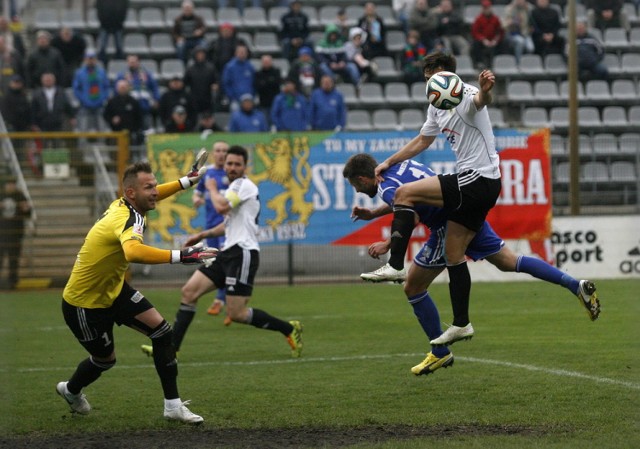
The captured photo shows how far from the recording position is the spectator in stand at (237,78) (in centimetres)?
2416

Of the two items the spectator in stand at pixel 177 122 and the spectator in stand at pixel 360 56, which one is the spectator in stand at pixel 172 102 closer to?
the spectator in stand at pixel 177 122

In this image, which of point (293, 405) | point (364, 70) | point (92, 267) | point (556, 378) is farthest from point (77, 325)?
point (364, 70)

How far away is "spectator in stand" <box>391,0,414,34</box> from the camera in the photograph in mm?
28031

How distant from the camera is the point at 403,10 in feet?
93.0

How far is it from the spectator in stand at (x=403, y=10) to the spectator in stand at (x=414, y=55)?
1.16m

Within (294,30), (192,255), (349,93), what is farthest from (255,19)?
(192,255)

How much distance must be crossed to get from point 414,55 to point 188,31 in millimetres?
5179

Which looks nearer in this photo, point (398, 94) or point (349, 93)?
point (349, 93)

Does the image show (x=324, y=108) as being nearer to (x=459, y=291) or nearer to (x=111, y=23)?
(x=111, y=23)

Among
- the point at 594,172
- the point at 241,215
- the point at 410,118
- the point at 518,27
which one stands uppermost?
the point at 518,27

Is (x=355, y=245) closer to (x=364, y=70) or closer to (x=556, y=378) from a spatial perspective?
(x=364, y=70)

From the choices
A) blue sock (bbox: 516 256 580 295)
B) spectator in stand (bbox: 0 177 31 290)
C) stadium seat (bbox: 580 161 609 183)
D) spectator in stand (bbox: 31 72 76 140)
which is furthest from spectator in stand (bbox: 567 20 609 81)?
blue sock (bbox: 516 256 580 295)

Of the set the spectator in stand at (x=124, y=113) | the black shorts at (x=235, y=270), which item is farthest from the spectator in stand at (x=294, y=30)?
the black shorts at (x=235, y=270)

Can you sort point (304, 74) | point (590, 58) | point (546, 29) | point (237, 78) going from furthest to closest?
point (546, 29) → point (590, 58) → point (304, 74) → point (237, 78)
